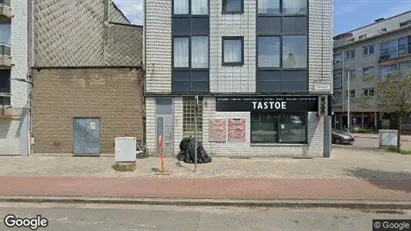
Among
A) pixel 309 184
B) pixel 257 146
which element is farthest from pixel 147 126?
pixel 309 184

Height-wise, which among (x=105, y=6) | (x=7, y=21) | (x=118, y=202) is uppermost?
(x=105, y=6)

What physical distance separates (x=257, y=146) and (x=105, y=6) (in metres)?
14.5

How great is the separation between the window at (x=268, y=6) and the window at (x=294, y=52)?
143 cm

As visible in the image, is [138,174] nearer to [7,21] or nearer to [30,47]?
[30,47]

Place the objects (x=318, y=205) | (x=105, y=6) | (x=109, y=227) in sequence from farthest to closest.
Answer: (x=105, y=6) → (x=318, y=205) → (x=109, y=227)

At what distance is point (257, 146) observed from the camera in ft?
50.9

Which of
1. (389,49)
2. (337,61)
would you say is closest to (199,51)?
(389,49)

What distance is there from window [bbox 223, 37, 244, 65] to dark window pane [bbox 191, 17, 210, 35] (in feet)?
3.28

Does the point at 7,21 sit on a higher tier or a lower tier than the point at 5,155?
higher

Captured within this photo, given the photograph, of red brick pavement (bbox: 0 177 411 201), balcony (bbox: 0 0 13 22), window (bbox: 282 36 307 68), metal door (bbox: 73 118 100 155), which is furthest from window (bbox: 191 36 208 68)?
balcony (bbox: 0 0 13 22)

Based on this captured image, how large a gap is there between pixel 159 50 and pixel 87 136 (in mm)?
5500

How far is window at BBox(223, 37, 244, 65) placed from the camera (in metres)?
15.6

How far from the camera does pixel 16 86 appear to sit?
52.2 ft

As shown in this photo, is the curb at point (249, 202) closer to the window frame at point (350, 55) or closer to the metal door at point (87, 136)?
the metal door at point (87, 136)
